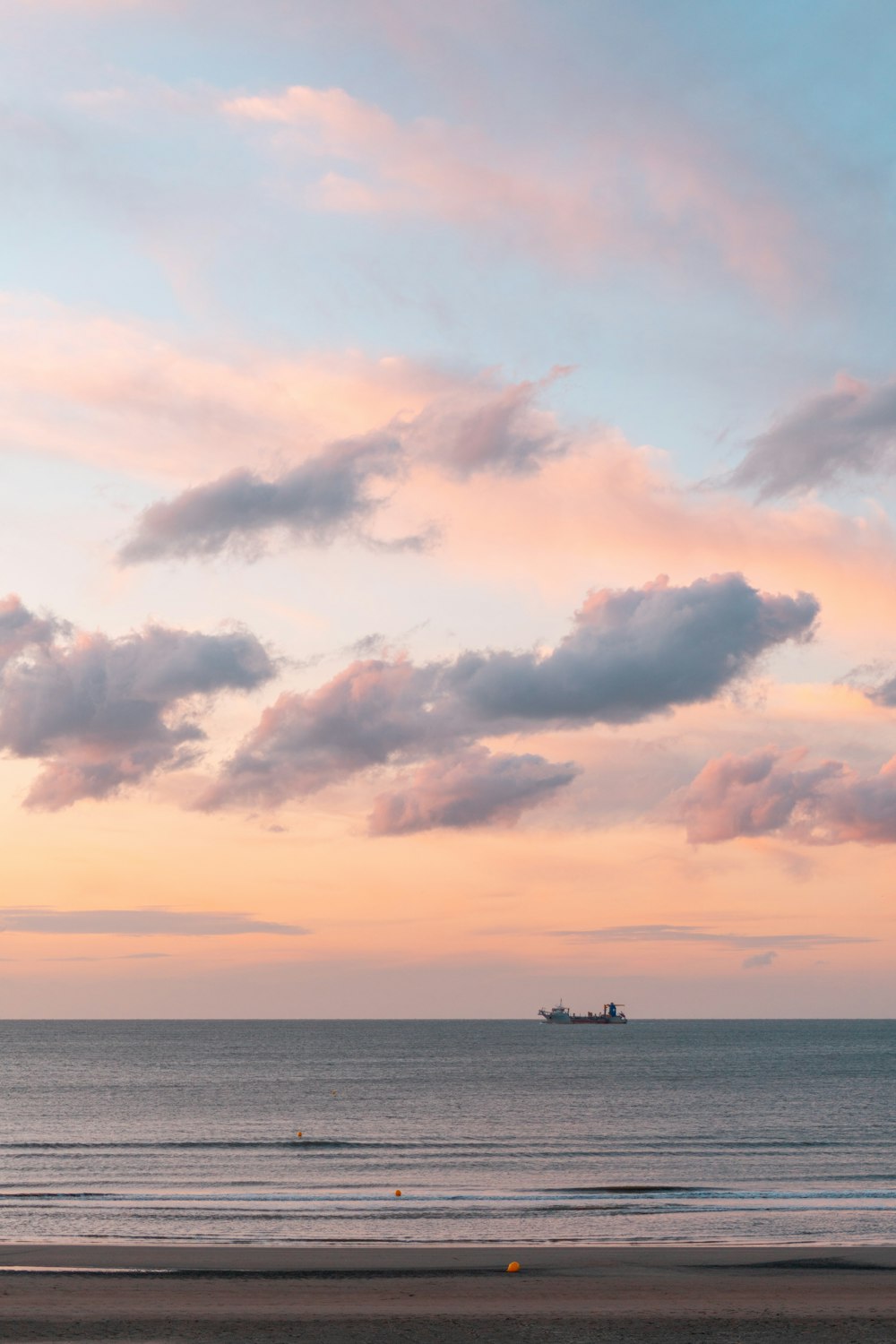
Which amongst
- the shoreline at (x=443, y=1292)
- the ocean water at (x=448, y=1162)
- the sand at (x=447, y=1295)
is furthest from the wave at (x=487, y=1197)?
the sand at (x=447, y=1295)

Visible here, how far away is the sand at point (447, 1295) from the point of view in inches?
1192

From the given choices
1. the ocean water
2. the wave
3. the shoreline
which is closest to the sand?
the shoreline

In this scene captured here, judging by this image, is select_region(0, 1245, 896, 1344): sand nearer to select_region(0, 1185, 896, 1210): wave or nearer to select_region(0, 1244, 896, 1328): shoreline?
select_region(0, 1244, 896, 1328): shoreline

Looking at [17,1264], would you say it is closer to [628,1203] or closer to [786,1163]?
[628,1203]

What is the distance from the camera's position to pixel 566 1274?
38688 mm

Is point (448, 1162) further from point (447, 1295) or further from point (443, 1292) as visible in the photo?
point (447, 1295)

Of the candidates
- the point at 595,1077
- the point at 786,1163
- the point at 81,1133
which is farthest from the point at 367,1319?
the point at 595,1077

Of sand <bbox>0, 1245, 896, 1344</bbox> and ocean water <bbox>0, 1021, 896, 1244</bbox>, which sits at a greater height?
sand <bbox>0, 1245, 896, 1344</bbox>

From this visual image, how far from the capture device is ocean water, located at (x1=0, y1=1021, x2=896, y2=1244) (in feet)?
164

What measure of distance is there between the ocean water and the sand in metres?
4.27

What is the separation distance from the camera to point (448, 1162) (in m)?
71.2

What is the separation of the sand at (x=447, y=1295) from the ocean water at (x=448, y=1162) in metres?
4.27

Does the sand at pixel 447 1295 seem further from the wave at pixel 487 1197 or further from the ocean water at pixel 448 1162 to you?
the wave at pixel 487 1197

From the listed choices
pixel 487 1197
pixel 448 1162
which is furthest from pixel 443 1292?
pixel 448 1162
